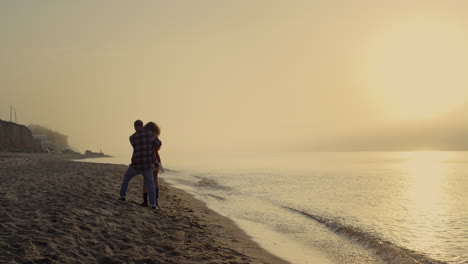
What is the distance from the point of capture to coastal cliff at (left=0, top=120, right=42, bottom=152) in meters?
62.9

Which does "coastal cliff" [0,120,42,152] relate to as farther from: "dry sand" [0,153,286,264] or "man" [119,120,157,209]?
"dry sand" [0,153,286,264]

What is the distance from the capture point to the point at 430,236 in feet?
41.9

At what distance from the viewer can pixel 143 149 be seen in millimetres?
12047

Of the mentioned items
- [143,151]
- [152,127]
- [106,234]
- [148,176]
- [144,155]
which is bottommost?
[106,234]

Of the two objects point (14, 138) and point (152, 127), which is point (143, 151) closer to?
point (152, 127)

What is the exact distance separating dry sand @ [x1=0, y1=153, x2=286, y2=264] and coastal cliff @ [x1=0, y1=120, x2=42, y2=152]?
57535 mm

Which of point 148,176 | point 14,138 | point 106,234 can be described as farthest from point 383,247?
point 14,138

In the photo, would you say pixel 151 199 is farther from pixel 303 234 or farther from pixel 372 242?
pixel 372 242

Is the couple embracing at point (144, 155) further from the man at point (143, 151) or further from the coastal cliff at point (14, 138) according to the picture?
the coastal cliff at point (14, 138)

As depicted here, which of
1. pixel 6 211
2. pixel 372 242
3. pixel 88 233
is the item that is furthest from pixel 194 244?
pixel 372 242

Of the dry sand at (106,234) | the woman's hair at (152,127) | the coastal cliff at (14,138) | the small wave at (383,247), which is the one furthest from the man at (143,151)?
the coastal cliff at (14,138)

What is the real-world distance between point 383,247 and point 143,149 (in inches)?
Result: 298

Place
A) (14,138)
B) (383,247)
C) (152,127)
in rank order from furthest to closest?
(14,138), (152,127), (383,247)

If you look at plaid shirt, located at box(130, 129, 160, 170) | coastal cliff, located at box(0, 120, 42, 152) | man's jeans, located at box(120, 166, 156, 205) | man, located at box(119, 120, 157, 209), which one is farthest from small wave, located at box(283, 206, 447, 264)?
coastal cliff, located at box(0, 120, 42, 152)
